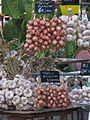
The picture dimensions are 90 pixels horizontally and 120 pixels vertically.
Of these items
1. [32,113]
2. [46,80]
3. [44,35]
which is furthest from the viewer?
[46,80]

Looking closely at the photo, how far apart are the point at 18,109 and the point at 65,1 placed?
3.47ft

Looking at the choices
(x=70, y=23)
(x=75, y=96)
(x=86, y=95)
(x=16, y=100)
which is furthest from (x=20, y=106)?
(x=70, y=23)

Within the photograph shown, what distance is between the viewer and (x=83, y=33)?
2643 mm

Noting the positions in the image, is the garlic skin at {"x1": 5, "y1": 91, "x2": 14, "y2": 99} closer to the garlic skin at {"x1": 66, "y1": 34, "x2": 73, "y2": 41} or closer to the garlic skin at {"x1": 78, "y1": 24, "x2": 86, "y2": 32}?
the garlic skin at {"x1": 66, "y1": 34, "x2": 73, "y2": 41}

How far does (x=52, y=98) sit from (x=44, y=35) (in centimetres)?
57

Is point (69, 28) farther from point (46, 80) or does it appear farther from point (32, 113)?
point (32, 113)

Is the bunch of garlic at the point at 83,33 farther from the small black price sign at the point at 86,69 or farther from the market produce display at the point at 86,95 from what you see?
the market produce display at the point at 86,95

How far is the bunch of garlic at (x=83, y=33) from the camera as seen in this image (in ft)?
8.63

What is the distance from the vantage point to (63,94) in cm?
259

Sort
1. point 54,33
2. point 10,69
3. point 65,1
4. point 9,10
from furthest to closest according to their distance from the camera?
point 9,10
point 10,69
point 65,1
point 54,33

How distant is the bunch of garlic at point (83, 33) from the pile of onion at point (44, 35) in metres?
0.25

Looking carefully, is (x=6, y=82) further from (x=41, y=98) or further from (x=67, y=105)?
(x=67, y=105)

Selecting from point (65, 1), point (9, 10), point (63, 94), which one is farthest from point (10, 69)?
point (9, 10)

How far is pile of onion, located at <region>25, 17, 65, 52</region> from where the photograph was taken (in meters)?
2.42
